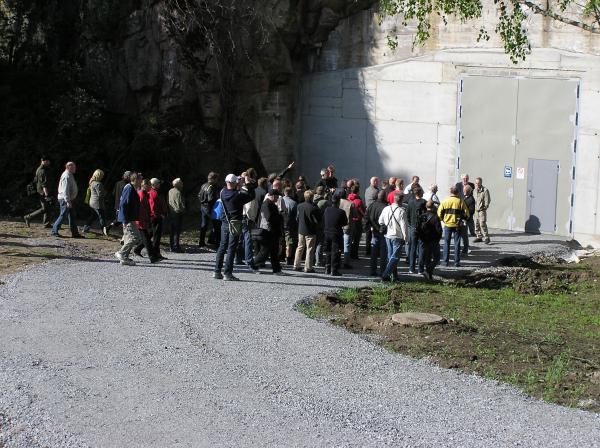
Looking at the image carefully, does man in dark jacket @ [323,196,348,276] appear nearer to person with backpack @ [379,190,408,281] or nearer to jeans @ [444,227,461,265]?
person with backpack @ [379,190,408,281]

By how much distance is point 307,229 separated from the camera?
1733 cm

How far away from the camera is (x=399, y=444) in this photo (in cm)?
894

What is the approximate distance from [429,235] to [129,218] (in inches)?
214

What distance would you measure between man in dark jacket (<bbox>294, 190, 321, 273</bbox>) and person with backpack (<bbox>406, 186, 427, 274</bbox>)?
175 cm

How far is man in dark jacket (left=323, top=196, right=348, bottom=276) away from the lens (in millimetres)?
16938

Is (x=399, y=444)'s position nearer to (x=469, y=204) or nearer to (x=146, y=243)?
(x=146, y=243)

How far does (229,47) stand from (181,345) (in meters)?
13.9

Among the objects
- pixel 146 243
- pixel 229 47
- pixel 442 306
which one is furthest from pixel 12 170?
pixel 442 306

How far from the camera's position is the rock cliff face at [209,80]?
957 inches

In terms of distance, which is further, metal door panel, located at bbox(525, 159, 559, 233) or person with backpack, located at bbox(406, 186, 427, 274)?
metal door panel, located at bbox(525, 159, 559, 233)

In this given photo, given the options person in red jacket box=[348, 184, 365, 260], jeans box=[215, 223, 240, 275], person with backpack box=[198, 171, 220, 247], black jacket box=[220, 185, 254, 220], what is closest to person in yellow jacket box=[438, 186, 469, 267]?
person in red jacket box=[348, 184, 365, 260]

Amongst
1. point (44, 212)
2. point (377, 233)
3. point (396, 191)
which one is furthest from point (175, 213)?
point (396, 191)

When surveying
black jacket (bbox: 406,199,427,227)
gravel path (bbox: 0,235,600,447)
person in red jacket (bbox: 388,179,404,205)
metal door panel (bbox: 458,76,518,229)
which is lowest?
gravel path (bbox: 0,235,600,447)

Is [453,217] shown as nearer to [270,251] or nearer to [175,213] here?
[270,251]
